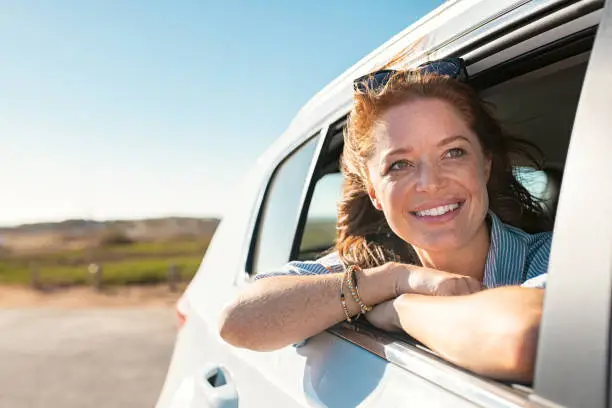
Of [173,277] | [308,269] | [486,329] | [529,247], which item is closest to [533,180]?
[529,247]

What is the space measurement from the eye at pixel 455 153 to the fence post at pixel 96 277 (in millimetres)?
20855

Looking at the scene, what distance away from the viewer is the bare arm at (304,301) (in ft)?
4.58

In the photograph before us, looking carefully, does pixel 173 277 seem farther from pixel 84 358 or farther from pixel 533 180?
pixel 533 180

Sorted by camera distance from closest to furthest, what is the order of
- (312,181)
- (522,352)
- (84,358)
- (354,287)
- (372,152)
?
1. (522,352)
2. (354,287)
3. (372,152)
4. (312,181)
5. (84,358)

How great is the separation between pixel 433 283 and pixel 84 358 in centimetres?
862

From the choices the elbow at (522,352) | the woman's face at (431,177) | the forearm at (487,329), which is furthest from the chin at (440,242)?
the elbow at (522,352)

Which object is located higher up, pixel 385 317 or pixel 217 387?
pixel 385 317

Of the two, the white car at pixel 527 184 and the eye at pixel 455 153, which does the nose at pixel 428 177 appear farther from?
the white car at pixel 527 184

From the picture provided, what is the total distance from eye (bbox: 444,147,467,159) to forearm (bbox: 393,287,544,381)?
462mm

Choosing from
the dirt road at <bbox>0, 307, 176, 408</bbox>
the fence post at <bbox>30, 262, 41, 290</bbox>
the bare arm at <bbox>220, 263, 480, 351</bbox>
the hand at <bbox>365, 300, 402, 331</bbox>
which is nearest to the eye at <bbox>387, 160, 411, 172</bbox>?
the bare arm at <bbox>220, 263, 480, 351</bbox>

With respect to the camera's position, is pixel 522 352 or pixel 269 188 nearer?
pixel 522 352

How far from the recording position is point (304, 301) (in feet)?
4.72

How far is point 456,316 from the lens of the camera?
3.48 feet

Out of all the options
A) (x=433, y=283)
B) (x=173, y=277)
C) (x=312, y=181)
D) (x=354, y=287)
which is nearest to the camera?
(x=433, y=283)
